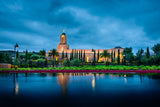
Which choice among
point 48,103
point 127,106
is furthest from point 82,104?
point 127,106

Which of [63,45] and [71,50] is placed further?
[63,45]

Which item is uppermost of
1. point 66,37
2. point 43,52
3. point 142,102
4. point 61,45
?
point 66,37

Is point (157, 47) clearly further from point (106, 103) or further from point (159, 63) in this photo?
point (106, 103)

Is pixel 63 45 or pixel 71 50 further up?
pixel 63 45

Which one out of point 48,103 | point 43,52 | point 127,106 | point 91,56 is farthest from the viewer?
point 91,56

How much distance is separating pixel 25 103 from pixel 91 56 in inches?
2821

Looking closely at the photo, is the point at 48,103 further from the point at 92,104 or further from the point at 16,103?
the point at 92,104

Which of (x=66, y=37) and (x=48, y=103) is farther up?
(x=66, y=37)

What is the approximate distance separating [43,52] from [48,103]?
68.5 meters

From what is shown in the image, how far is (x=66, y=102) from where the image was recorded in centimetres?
536

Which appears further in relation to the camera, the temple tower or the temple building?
the temple tower

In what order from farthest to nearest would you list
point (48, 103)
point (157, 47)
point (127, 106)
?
point (157, 47)
point (48, 103)
point (127, 106)

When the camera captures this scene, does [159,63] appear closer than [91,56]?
→ Yes

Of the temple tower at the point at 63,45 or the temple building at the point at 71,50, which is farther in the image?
the temple tower at the point at 63,45
